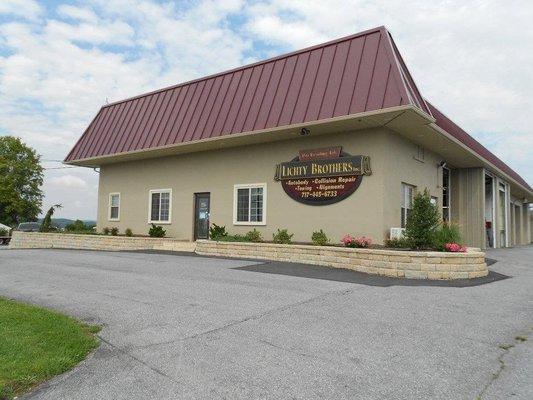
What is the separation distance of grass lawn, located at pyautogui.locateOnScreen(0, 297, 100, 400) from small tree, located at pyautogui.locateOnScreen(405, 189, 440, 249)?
29.5ft

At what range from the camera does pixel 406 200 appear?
1567cm

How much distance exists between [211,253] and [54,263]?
5065 mm

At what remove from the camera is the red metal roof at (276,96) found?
1306 cm

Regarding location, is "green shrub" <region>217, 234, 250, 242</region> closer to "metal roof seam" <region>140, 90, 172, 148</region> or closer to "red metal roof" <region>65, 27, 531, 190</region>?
"red metal roof" <region>65, 27, 531, 190</region>

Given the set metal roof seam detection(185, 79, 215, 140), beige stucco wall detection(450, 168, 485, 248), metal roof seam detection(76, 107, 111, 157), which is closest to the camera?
metal roof seam detection(185, 79, 215, 140)

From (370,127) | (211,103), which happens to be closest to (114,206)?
(211,103)

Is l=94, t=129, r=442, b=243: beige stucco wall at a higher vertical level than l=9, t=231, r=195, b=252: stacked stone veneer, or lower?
higher

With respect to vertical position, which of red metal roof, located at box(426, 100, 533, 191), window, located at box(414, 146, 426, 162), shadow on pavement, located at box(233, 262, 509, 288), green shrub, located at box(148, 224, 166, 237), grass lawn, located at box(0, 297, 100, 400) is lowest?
grass lawn, located at box(0, 297, 100, 400)

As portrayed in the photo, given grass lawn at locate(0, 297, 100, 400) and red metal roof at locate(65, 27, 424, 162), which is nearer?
grass lawn at locate(0, 297, 100, 400)

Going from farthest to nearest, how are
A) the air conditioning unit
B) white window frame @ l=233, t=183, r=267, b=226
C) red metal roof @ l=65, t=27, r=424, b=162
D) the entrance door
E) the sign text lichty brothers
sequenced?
the entrance door, white window frame @ l=233, t=183, r=267, b=226, the sign text lichty brothers, the air conditioning unit, red metal roof @ l=65, t=27, r=424, b=162

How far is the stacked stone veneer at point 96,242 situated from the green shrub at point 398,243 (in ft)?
24.3

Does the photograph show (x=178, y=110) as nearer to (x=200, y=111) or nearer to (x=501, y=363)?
(x=200, y=111)

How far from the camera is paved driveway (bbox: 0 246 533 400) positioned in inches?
157

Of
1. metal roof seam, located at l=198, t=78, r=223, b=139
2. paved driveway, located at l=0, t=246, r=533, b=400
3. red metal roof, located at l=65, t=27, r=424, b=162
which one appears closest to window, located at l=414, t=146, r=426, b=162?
red metal roof, located at l=65, t=27, r=424, b=162
